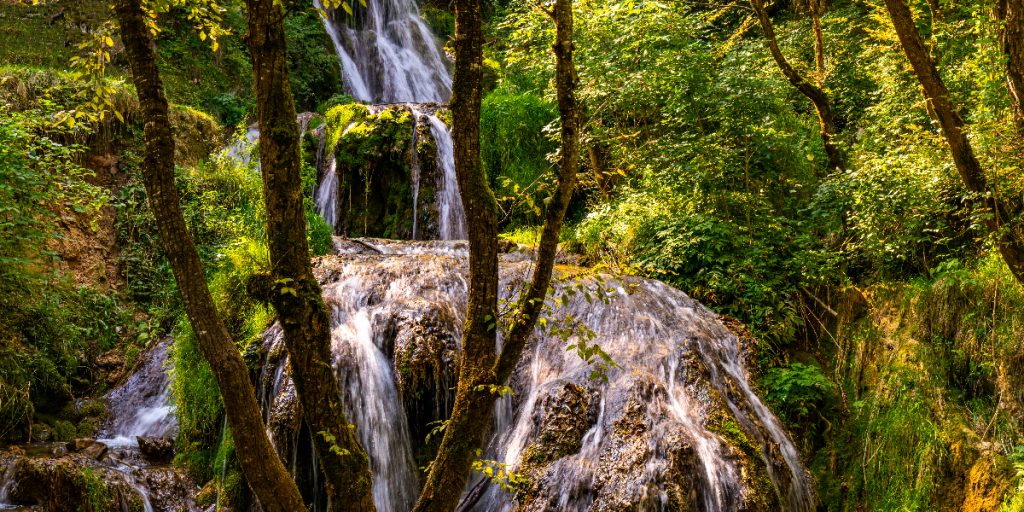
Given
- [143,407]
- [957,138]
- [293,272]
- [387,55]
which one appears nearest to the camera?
[293,272]

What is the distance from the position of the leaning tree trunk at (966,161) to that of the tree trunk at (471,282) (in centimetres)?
434

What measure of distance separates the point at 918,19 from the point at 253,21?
944 cm

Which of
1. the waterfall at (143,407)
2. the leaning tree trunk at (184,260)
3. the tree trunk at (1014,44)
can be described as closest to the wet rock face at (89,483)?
the waterfall at (143,407)

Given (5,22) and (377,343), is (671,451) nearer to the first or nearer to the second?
(377,343)

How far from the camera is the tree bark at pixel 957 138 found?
203 inches

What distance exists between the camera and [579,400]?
5.18 meters

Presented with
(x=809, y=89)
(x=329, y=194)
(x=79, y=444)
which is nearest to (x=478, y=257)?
(x=79, y=444)

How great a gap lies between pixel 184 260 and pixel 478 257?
1.19m

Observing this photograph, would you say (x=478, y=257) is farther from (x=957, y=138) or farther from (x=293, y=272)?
(x=957, y=138)

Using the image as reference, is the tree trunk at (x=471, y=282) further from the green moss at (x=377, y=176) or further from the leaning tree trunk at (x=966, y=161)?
the green moss at (x=377, y=176)

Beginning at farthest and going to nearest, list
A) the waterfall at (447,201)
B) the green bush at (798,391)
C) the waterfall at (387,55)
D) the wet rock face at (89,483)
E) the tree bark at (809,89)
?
the waterfall at (387,55) → the waterfall at (447,201) → the tree bark at (809,89) → the green bush at (798,391) → the wet rock face at (89,483)

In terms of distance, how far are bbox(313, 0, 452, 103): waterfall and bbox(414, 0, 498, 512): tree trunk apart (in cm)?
1425

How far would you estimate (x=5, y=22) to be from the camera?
1250cm

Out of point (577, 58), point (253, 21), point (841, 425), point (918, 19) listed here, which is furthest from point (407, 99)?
point (253, 21)
